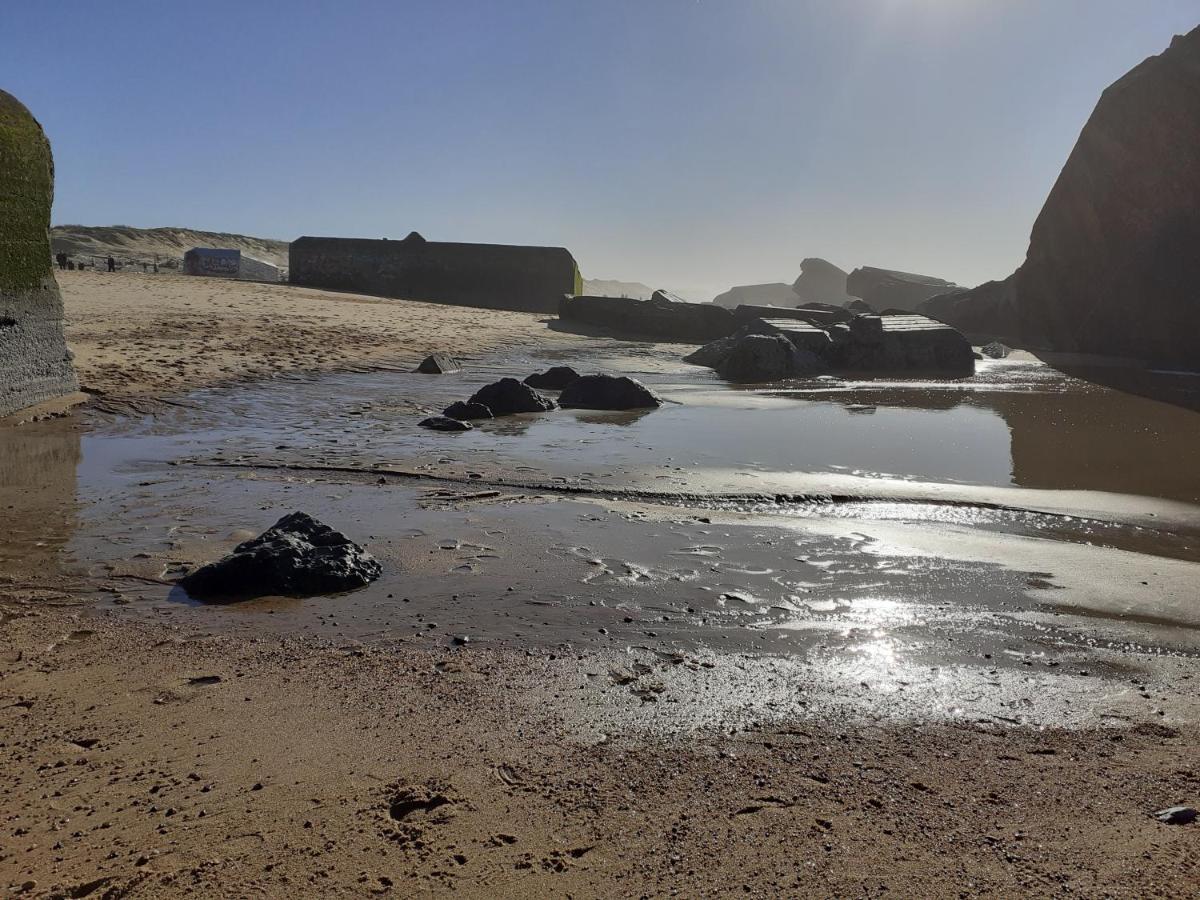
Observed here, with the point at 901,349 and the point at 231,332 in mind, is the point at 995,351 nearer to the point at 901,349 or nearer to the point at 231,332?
the point at 901,349

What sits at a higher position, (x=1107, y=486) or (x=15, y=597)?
(x=1107, y=486)

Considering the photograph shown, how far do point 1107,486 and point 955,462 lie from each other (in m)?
0.99

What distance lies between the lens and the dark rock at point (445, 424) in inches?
289

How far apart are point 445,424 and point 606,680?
4.89 meters

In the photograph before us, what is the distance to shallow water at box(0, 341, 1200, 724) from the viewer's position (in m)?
3.18

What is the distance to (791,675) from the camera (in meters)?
2.78

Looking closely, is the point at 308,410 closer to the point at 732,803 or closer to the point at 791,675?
the point at 791,675

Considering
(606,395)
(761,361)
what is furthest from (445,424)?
(761,361)

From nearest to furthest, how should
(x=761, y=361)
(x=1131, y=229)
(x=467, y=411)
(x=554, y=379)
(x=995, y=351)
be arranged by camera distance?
(x=467, y=411) → (x=554, y=379) → (x=761, y=361) → (x=1131, y=229) → (x=995, y=351)

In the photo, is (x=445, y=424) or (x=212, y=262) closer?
(x=445, y=424)

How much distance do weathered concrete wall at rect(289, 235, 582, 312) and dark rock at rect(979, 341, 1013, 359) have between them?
1167 cm

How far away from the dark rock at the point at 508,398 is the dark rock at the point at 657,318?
11.5 metres

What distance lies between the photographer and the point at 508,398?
333 inches

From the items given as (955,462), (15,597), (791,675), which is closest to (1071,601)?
(791,675)
